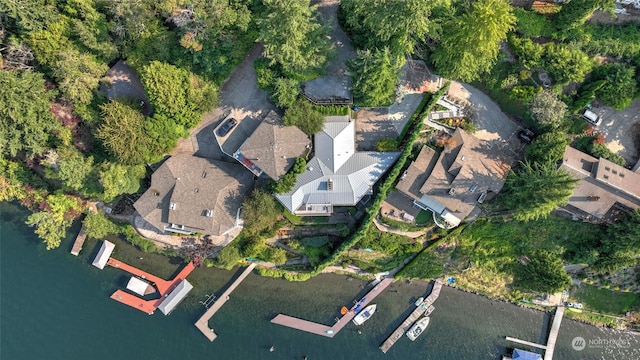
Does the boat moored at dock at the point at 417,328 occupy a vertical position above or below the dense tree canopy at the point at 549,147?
below

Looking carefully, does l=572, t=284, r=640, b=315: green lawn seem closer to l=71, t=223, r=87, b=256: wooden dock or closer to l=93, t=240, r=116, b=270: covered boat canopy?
l=93, t=240, r=116, b=270: covered boat canopy

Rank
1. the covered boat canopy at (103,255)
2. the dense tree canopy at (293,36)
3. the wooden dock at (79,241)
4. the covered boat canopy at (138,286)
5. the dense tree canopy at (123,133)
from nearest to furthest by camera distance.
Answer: the dense tree canopy at (293,36), the dense tree canopy at (123,133), the covered boat canopy at (138,286), the covered boat canopy at (103,255), the wooden dock at (79,241)

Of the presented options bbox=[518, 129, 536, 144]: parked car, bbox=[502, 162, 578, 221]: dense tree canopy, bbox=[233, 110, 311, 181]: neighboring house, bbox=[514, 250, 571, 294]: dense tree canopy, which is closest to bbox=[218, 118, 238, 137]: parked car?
bbox=[233, 110, 311, 181]: neighboring house

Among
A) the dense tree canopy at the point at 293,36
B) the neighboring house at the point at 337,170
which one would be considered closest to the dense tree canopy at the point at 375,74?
the dense tree canopy at the point at 293,36

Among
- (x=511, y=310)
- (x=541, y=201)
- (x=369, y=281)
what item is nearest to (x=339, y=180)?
(x=369, y=281)

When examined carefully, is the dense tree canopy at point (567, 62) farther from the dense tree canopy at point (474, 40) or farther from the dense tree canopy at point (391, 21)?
the dense tree canopy at point (391, 21)

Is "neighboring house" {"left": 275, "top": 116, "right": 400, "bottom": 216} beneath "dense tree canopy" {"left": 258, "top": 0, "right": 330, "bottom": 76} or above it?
beneath
